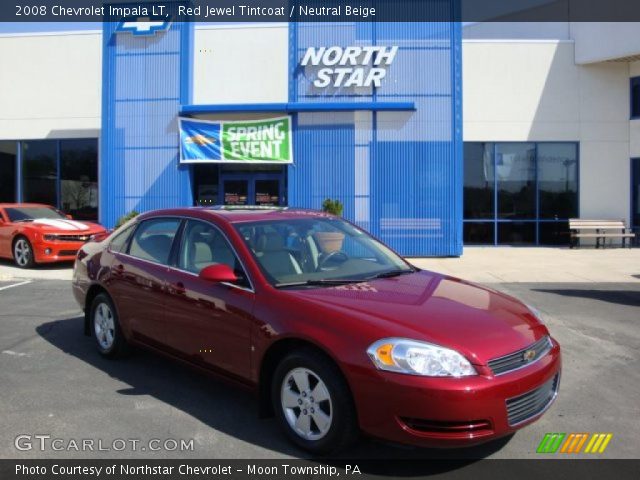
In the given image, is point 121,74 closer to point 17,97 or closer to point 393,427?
point 17,97

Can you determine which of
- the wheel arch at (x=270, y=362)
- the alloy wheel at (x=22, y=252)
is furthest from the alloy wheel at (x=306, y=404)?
the alloy wheel at (x=22, y=252)

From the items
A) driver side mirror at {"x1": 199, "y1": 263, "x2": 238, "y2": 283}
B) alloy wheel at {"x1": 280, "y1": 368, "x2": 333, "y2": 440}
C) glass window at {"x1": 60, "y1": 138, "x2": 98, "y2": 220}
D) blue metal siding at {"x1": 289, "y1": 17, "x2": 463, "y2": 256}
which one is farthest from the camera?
glass window at {"x1": 60, "y1": 138, "x2": 98, "y2": 220}

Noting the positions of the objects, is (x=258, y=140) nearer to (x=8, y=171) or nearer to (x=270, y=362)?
(x=8, y=171)

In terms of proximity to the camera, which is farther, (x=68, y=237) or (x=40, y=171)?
(x=40, y=171)

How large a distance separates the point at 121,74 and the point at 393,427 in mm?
16093

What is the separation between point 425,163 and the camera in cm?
1606

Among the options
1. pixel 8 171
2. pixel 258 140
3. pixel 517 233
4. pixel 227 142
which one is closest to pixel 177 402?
pixel 258 140

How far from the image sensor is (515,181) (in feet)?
61.5

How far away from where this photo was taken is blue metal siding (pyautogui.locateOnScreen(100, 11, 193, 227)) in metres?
16.8


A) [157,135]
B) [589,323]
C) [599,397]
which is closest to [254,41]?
[157,135]

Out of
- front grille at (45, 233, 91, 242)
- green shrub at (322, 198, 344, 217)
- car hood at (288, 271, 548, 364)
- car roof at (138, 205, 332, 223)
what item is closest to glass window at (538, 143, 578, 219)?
green shrub at (322, 198, 344, 217)

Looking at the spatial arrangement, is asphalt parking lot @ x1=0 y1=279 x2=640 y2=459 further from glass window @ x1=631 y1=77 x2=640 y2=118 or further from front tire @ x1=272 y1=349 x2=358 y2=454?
glass window @ x1=631 y1=77 x2=640 y2=118

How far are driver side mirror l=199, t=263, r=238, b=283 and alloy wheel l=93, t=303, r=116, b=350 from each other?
181 centimetres

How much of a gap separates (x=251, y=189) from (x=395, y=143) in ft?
15.4
